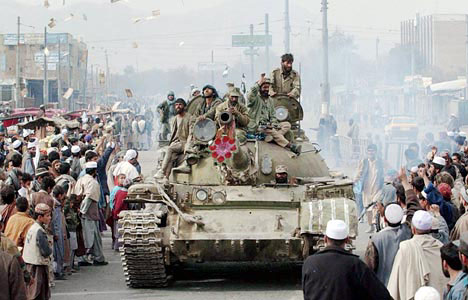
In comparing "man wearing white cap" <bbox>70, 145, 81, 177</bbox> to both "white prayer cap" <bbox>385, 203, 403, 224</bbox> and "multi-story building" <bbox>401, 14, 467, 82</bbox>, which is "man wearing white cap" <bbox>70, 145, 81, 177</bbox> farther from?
"multi-story building" <bbox>401, 14, 467, 82</bbox>

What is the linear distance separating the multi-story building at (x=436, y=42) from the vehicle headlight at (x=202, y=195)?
60.7 metres

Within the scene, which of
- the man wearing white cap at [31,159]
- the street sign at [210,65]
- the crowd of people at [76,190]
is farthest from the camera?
the street sign at [210,65]

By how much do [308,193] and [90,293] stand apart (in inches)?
120

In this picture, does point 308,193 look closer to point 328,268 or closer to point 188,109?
point 188,109

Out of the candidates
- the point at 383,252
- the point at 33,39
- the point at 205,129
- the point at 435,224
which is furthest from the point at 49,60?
the point at 383,252

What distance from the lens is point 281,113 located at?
1853cm

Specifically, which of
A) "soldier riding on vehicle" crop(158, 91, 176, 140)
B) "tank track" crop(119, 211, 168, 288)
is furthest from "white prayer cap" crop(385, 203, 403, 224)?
"soldier riding on vehicle" crop(158, 91, 176, 140)

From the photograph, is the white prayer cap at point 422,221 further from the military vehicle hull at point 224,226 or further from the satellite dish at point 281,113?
the satellite dish at point 281,113

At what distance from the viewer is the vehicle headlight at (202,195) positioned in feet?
53.0

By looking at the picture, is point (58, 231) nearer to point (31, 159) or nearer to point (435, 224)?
point (31, 159)

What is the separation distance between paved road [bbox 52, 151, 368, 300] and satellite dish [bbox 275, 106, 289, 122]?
2143mm

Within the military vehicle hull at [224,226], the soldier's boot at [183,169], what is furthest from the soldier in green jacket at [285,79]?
the military vehicle hull at [224,226]

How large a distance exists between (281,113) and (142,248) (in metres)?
4.12

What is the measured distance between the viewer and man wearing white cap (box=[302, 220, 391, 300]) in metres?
9.21
